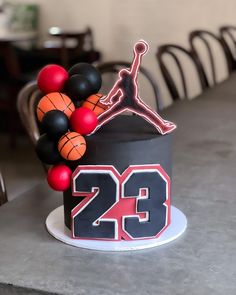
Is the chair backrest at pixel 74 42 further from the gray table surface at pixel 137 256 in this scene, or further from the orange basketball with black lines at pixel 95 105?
the orange basketball with black lines at pixel 95 105

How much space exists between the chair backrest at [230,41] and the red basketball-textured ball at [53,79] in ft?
9.55

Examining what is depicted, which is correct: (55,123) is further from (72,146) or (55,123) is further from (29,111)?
(29,111)

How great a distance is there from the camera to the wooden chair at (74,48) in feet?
14.6

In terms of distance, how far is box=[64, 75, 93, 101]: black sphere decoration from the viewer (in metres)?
0.89

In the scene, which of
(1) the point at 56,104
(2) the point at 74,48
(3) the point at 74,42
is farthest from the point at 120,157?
(3) the point at 74,42

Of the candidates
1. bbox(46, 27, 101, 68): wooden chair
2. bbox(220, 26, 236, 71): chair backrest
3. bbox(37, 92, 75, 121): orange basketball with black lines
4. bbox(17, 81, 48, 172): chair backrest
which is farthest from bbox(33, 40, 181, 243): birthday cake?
bbox(46, 27, 101, 68): wooden chair

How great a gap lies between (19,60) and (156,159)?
12.4 feet

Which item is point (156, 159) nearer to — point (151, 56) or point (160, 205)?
point (160, 205)

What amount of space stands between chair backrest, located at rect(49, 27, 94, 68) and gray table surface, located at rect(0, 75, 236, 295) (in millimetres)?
3285

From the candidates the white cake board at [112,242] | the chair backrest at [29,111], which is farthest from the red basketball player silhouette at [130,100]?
the chair backrest at [29,111]

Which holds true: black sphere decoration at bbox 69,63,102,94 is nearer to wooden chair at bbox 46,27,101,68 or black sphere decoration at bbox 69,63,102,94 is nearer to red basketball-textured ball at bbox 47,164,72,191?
red basketball-textured ball at bbox 47,164,72,191

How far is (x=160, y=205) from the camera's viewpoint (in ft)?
2.89

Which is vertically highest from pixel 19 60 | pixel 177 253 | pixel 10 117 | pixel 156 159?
pixel 156 159

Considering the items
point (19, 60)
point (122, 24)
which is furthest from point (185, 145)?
point (122, 24)
